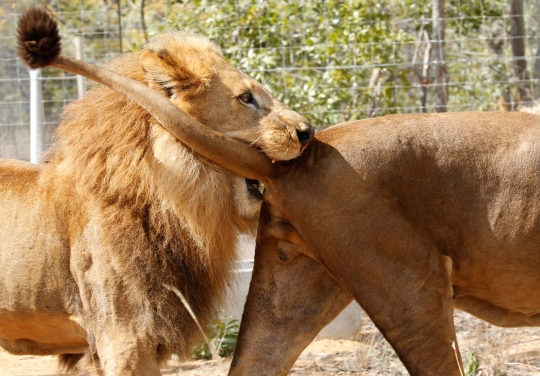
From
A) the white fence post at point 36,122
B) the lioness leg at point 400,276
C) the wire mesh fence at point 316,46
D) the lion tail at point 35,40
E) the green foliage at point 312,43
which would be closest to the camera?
the lion tail at point 35,40

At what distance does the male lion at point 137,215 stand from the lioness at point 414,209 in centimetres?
18

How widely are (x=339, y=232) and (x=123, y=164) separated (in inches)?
41.0

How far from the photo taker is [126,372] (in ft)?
11.7

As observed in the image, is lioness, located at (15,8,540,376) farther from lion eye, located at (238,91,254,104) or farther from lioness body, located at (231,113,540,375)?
lion eye, located at (238,91,254,104)

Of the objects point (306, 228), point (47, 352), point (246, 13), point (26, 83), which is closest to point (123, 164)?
point (306, 228)

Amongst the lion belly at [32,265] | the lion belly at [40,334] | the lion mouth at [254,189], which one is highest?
the lion mouth at [254,189]

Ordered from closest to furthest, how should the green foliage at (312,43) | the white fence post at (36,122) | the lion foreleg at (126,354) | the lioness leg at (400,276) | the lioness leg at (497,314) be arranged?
1. the lioness leg at (400,276)
2. the lion foreleg at (126,354)
3. the lioness leg at (497,314)
4. the white fence post at (36,122)
5. the green foliage at (312,43)

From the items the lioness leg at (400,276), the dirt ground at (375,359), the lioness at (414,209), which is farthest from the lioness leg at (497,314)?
the dirt ground at (375,359)

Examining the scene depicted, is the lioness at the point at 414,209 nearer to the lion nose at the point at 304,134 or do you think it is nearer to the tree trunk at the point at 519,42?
the lion nose at the point at 304,134

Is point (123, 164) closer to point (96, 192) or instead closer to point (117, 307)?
point (96, 192)

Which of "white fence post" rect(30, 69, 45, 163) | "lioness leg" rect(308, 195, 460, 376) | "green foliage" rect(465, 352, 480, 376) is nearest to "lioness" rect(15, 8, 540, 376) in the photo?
"lioness leg" rect(308, 195, 460, 376)

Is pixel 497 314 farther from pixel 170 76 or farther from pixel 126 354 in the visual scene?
pixel 170 76

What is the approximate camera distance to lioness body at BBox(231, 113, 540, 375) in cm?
340

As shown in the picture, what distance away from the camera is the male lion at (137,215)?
3584 mm
